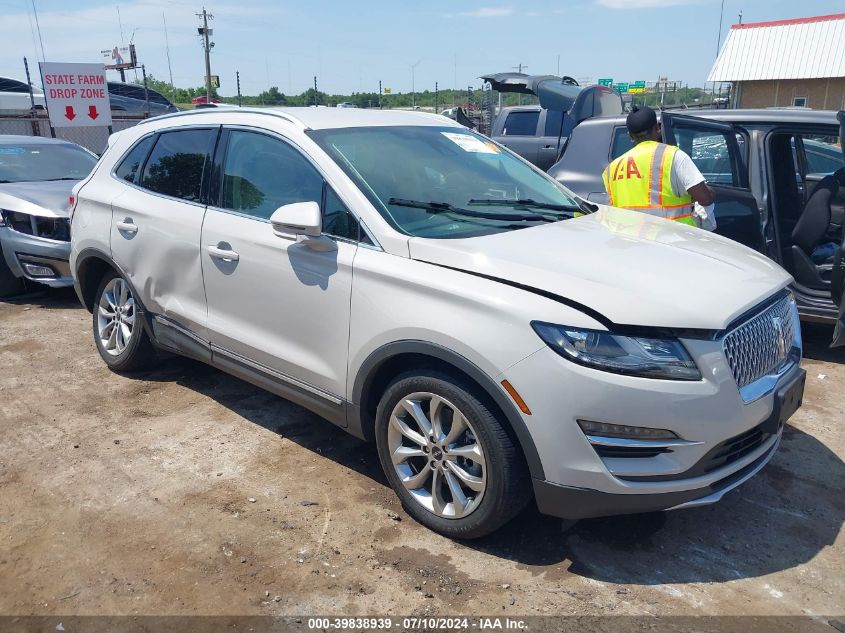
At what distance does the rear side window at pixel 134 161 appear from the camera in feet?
15.4

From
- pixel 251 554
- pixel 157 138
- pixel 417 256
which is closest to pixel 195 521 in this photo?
pixel 251 554

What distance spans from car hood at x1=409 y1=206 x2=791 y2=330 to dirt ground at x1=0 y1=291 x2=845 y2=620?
1.08 m

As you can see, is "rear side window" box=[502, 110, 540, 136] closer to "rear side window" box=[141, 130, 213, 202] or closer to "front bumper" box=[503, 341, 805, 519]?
→ "rear side window" box=[141, 130, 213, 202]

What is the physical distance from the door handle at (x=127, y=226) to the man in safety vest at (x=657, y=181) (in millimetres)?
3274

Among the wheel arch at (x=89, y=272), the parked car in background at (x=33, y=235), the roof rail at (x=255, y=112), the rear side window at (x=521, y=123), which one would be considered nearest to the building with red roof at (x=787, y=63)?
the rear side window at (x=521, y=123)

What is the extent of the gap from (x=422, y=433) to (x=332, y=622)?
2.79 feet

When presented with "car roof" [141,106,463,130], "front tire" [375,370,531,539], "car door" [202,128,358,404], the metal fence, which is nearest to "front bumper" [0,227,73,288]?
"car roof" [141,106,463,130]

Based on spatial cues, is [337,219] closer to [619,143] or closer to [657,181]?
[657,181]

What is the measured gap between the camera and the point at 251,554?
3.04 metres

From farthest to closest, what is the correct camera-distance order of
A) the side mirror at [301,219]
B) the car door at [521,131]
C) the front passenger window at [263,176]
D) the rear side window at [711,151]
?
the car door at [521,131], the rear side window at [711,151], the front passenger window at [263,176], the side mirror at [301,219]

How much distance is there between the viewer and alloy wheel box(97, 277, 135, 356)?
4898 mm

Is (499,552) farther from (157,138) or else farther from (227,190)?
(157,138)

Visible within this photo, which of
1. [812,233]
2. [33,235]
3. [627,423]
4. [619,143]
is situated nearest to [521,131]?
[619,143]

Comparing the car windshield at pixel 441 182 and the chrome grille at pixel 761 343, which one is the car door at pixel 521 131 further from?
the chrome grille at pixel 761 343
